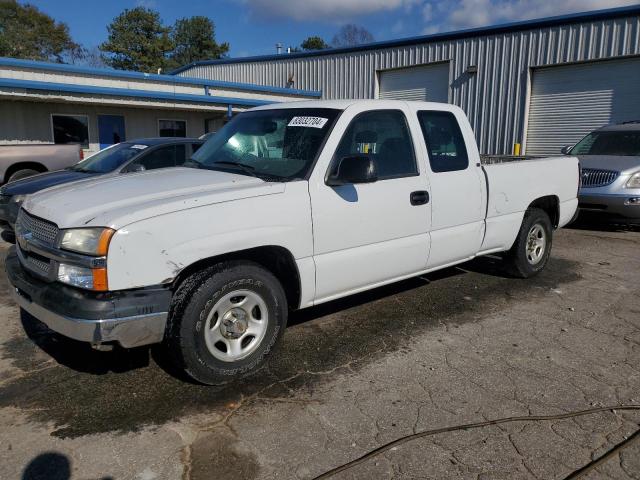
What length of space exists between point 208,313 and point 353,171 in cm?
144

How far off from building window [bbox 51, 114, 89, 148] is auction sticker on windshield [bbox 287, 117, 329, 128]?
554 inches

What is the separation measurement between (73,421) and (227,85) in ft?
58.6

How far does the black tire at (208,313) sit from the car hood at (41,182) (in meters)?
4.95

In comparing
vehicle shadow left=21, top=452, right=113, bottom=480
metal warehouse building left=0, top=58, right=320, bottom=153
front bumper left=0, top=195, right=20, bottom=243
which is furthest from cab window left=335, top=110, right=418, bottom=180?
metal warehouse building left=0, top=58, right=320, bottom=153

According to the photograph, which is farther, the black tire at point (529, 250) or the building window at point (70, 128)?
the building window at point (70, 128)

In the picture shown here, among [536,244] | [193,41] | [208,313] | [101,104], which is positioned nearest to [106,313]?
[208,313]

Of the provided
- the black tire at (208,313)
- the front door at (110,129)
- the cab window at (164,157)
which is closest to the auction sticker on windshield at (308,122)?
the black tire at (208,313)

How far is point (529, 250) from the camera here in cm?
629

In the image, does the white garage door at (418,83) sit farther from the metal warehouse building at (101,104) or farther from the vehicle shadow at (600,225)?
the vehicle shadow at (600,225)

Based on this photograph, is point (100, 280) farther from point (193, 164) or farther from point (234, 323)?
point (193, 164)

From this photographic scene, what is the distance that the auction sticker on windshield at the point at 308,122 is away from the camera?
14.0ft

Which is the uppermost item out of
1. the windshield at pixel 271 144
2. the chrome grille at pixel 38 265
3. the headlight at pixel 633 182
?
the windshield at pixel 271 144

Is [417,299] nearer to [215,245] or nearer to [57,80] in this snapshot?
[215,245]

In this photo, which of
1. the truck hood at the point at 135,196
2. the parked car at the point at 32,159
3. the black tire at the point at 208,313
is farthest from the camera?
the parked car at the point at 32,159
